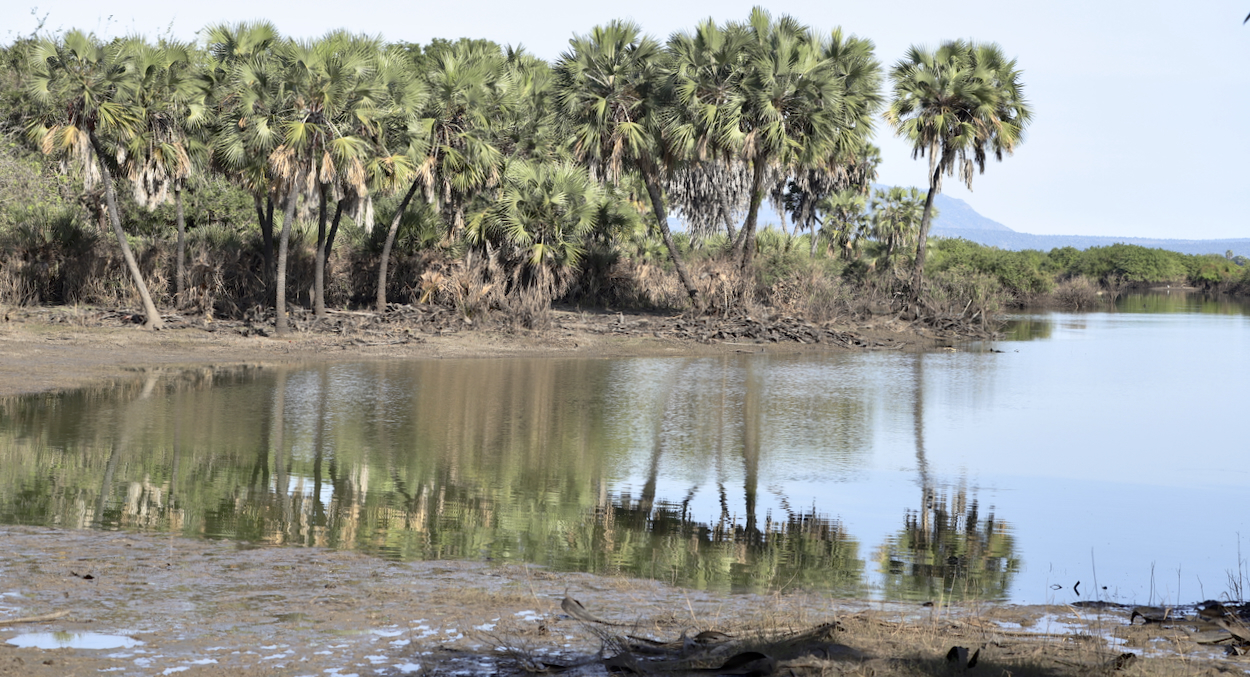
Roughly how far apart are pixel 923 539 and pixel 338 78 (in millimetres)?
18661

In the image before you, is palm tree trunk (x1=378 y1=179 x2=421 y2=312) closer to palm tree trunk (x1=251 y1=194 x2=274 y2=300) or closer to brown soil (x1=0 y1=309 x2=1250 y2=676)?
palm tree trunk (x1=251 y1=194 x2=274 y2=300)

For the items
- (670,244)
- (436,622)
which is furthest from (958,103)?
(436,622)

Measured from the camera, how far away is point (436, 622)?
6184 millimetres

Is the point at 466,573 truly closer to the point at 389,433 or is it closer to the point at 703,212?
the point at 389,433

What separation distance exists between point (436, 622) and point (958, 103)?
1312 inches

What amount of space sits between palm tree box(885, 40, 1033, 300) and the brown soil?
2980cm

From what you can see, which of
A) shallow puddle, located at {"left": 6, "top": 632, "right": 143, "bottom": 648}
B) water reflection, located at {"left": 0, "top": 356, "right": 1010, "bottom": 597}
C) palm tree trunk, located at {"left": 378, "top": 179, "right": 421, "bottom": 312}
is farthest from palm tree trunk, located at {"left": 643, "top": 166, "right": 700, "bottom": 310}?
shallow puddle, located at {"left": 6, "top": 632, "right": 143, "bottom": 648}

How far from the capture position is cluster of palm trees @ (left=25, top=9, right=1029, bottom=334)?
24359mm

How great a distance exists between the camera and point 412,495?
10.6 m

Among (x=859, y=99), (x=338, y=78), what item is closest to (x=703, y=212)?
(x=859, y=99)

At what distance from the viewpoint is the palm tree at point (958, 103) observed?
117ft

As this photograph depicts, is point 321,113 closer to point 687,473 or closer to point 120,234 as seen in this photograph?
point 120,234

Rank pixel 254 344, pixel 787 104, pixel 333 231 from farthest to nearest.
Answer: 1. pixel 787 104
2. pixel 333 231
3. pixel 254 344

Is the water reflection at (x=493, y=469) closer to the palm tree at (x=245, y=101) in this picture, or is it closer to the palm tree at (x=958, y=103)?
the palm tree at (x=245, y=101)
